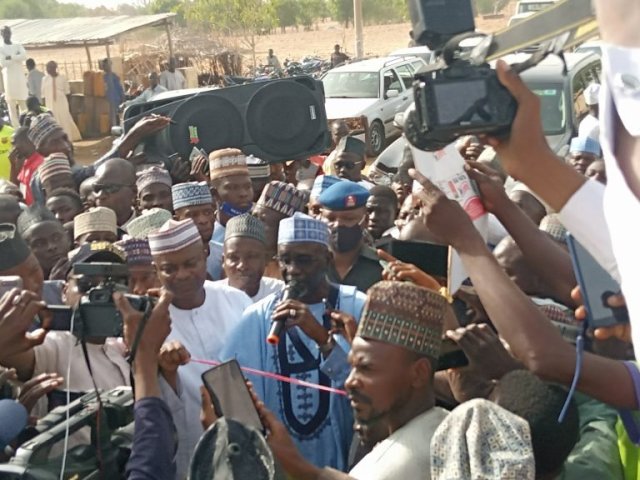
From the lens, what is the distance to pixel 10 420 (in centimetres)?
287

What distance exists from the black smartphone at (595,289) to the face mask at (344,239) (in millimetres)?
2826

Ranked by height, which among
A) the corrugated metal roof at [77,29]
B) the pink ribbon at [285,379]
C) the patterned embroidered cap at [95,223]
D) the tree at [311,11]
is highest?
the patterned embroidered cap at [95,223]

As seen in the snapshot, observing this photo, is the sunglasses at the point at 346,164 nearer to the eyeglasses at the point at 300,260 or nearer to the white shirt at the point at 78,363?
the eyeglasses at the point at 300,260

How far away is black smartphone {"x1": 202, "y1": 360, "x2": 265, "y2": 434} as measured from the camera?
9.13ft

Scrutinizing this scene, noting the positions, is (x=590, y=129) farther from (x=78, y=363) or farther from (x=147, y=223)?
(x=78, y=363)

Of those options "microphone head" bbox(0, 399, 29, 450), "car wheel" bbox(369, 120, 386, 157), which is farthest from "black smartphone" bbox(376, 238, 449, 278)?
"car wheel" bbox(369, 120, 386, 157)

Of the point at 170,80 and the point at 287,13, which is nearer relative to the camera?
the point at 170,80

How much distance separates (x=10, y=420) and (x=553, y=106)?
30.7 feet

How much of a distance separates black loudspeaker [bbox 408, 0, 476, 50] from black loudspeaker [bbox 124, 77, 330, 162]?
5.70m

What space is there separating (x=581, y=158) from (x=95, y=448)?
502cm

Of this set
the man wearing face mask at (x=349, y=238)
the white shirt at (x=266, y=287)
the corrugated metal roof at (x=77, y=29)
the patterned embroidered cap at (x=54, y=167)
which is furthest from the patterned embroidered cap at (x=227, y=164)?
the corrugated metal roof at (x=77, y=29)

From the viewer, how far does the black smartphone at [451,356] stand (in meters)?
3.10

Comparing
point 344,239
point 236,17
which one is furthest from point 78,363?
point 236,17

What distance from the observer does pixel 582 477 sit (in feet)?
9.38
